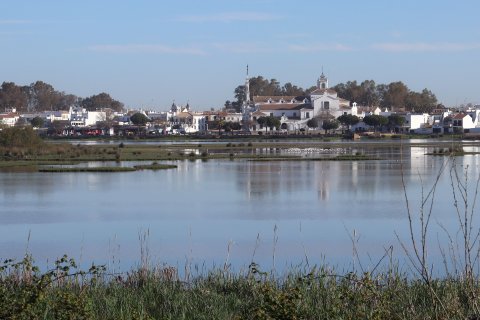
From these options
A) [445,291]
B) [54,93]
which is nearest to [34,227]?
[445,291]

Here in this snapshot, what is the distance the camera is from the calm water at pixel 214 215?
1574cm

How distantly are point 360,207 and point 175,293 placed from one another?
14.4m

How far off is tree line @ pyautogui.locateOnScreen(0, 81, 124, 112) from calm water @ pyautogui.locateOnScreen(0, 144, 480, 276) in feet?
456

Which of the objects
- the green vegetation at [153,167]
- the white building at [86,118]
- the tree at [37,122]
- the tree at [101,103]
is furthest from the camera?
the tree at [101,103]

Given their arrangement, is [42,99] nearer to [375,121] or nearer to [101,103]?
[101,103]

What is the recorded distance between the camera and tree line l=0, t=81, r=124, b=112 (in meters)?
173

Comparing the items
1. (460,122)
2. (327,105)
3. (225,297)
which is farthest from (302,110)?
(225,297)

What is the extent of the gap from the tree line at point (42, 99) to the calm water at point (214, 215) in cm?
13902

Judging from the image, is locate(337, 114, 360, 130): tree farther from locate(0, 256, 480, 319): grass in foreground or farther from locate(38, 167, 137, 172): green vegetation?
locate(0, 256, 480, 319): grass in foreground

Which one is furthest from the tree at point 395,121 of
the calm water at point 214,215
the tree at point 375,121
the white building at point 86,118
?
the calm water at point 214,215

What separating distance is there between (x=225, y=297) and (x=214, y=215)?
41.6ft

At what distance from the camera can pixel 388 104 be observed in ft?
497

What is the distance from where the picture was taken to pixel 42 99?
7215 inches

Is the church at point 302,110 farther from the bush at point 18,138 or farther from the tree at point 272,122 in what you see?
the bush at point 18,138
